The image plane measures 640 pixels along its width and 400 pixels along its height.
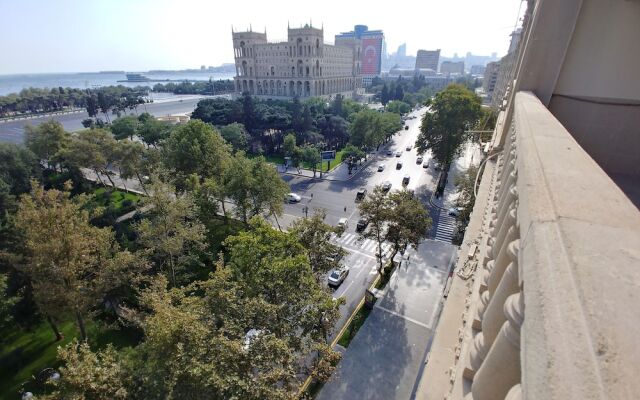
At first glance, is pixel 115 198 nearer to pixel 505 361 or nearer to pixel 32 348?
pixel 32 348

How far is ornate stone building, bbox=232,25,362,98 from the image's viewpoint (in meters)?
82.1

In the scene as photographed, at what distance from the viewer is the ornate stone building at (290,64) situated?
82.1 metres

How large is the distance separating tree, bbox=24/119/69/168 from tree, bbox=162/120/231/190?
1629 centimetres

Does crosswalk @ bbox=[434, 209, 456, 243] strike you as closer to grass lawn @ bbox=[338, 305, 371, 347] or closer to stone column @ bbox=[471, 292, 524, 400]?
grass lawn @ bbox=[338, 305, 371, 347]

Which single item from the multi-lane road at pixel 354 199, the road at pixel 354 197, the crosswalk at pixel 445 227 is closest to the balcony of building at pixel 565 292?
the road at pixel 354 197

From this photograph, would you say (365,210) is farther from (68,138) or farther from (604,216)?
(68,138)

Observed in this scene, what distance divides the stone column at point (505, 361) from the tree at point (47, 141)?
41872mm

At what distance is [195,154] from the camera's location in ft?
81.5

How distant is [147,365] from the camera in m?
8.77

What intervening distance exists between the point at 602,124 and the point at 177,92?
549 ft

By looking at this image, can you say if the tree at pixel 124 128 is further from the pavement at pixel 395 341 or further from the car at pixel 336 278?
the pavement at pixel 395 341

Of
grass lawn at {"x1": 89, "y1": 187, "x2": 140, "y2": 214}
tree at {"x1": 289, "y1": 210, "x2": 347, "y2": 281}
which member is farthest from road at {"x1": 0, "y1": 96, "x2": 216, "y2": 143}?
tree at {"x1": 289, "y1": 210, "x2": 347, "y2": 281}

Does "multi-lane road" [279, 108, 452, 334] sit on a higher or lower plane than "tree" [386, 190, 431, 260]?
lower

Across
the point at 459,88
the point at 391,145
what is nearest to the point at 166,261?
the point at 459,88
